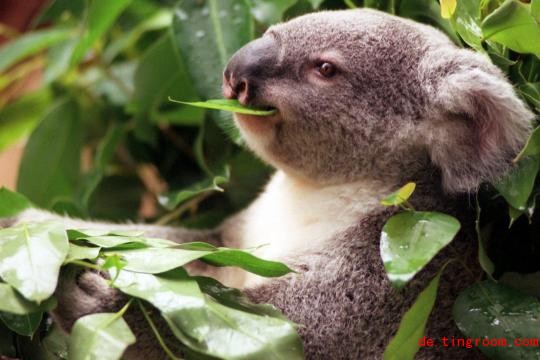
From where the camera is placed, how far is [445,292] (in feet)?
8.05

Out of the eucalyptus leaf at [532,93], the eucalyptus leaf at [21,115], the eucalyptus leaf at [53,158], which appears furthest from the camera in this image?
the eucalyptus leaf at [21,115]

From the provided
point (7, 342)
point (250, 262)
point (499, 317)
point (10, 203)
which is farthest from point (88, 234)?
point (499, 317)

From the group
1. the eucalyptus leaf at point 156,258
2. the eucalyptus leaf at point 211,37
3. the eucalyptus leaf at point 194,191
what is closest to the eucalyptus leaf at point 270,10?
the eucalyptus leaf at point 211,37

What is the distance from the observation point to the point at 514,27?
229cm

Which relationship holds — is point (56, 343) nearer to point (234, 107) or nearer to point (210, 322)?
point (210, 322)

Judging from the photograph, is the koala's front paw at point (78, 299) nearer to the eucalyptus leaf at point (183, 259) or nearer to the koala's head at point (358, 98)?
the eucalyptus leaf at point (183, 259)

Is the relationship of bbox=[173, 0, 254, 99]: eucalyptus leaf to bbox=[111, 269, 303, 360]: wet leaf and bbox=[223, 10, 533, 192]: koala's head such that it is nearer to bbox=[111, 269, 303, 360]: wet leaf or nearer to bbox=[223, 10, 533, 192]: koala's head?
bbox=[223, 10, 533, 192]: koala's head

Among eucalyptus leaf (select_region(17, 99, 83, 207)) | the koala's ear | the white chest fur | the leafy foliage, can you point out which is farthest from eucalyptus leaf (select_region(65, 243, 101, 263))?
eucalyptus leaf (select_region(17, 99, 83, 207))

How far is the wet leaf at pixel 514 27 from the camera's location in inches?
89.1

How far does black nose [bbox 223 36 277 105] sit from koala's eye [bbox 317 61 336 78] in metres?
0.17

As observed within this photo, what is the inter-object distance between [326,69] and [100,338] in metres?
1.30

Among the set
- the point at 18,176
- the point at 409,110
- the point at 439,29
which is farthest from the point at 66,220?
the point at 439,29

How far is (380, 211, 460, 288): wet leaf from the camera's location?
195 centimetres

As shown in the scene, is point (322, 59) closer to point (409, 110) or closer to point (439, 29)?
point (409, 110)
